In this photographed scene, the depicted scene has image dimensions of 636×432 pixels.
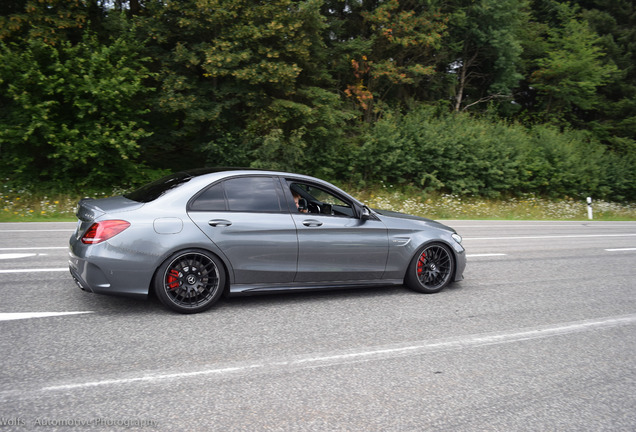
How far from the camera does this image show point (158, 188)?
18.4 feet

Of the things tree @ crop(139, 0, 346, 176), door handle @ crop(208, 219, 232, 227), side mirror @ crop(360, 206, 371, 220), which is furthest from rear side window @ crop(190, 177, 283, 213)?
tree @ crop(139, 0, 346, 176)

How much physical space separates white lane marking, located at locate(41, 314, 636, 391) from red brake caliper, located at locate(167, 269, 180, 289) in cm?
145

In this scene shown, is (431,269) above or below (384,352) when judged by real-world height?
above

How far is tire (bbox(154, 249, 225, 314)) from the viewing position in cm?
507

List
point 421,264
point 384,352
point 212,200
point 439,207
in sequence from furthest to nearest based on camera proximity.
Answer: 1. point 439,207
2. point 421,264
3. point 212,200
4. point 384,352

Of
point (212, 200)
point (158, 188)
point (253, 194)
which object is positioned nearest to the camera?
point (212, 200)

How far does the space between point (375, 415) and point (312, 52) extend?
18789 millimetres

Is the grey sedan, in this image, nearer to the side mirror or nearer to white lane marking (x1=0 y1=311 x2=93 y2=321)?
the side mirror

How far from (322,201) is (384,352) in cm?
248

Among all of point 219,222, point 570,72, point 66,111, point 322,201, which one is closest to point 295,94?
point 66,111

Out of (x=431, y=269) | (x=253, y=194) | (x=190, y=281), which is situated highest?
(x=253, y=194)

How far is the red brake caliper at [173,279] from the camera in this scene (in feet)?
16.7

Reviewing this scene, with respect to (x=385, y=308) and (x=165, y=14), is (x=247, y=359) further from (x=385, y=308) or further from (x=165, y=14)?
(x=165, y=14)

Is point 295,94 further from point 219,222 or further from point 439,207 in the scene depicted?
point 219,222
